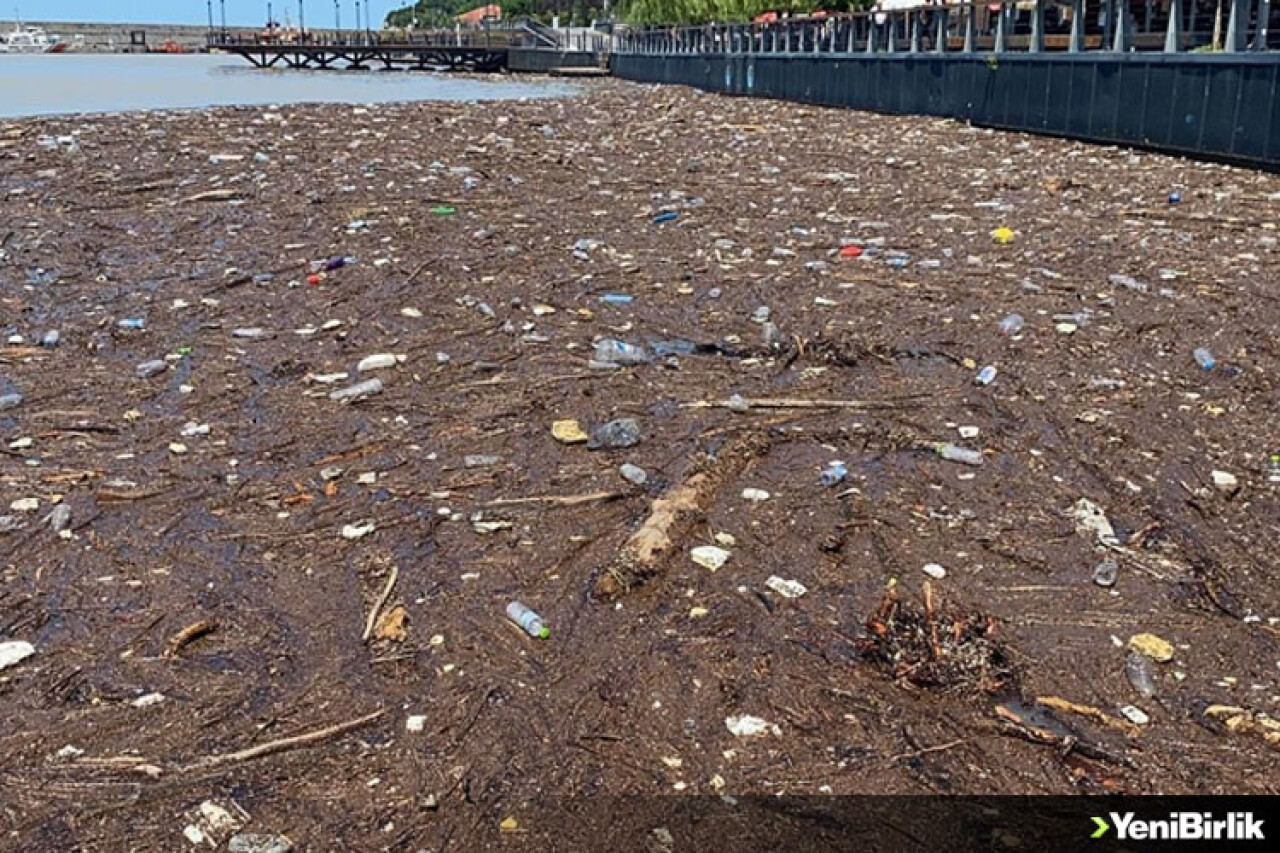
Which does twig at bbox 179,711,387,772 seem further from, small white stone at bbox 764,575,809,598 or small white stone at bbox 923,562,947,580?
small white stone at bbox 923,562,947,580

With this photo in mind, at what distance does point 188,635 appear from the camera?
10.3ft

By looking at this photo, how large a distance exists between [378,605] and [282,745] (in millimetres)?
697

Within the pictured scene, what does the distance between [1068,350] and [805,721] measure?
3.55m

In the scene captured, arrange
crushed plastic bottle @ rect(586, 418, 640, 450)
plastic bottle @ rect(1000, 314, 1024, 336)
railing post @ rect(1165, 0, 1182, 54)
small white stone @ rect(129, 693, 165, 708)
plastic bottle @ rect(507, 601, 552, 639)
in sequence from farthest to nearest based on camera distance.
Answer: railing post @ rect(1165, 0, 1182, 54), plastic bottle @ rect(1000, 314, 1024, 336), crushed plastic bottle @ rect(586, 418, 640, 450), plastic bottle @ rect(507, 601, 552, 639), small white stone @ rect(129, 693, 165, 708)

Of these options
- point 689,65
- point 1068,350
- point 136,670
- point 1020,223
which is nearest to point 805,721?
point 136,670

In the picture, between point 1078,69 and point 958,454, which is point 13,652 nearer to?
point 958,454

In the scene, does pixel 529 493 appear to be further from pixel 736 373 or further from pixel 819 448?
pixel 736 373

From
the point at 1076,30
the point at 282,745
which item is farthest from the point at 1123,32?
the point at 282,745

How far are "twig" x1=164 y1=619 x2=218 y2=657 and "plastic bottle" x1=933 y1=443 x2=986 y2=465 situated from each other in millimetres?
2715

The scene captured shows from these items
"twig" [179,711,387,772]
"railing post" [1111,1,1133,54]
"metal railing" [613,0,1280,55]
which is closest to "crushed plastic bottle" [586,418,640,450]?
"twig" [179,711,387,772]

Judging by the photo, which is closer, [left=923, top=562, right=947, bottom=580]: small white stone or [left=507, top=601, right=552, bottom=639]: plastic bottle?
[left=507, top=601, right=552, bottom=639]: plastic bottle

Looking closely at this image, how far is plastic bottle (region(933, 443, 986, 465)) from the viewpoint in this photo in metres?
4.33

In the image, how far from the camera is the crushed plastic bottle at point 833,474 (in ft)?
13.6

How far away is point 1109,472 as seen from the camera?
4.18 metres
